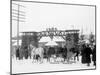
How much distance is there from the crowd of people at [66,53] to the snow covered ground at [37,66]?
0.05m

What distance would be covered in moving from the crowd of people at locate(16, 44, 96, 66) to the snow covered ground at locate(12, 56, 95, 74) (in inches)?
1.9

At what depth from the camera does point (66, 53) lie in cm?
221

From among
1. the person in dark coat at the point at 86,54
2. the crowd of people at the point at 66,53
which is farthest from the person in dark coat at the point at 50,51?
the person in dark coat at the point at 86,54

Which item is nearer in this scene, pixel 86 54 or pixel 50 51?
pixel 50 51

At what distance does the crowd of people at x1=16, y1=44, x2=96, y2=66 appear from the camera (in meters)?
2.09

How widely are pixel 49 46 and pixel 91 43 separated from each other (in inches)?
20.1

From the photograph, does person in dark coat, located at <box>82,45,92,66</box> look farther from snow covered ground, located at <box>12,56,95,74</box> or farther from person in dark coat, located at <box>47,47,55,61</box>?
person in dark coat, located at <box>47,47,55,61</box>

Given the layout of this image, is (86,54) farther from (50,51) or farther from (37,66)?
(37,66)

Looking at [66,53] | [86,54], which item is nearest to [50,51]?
[66,53]

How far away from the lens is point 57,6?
219 cm

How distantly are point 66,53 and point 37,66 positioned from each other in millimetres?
361

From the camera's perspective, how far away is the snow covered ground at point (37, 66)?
2049 millimetres

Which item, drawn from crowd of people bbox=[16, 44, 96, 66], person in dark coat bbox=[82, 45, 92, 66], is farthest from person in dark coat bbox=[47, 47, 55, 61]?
person in dark coat bbox=[82, 45, 92, 66]

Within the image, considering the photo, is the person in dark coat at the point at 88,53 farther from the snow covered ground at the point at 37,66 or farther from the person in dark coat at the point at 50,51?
the person in dark coat at the point at 50,51
